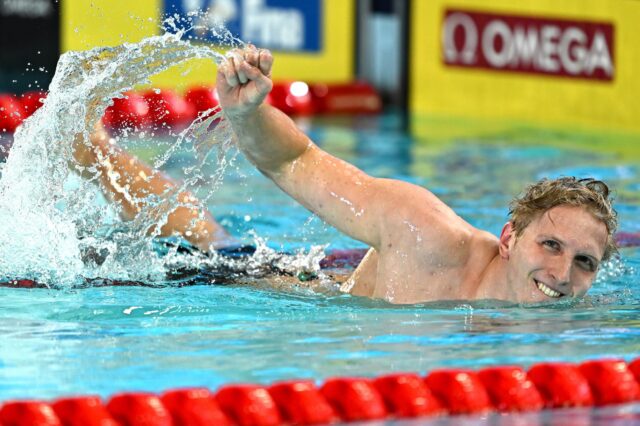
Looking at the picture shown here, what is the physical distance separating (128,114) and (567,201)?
5100 millimetres

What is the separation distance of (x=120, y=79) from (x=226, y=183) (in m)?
2.29

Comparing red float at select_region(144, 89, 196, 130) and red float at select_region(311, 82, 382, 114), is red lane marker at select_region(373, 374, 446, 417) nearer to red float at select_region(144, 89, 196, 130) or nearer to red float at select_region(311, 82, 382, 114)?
red float at select_region(144, 89, 196, 130)

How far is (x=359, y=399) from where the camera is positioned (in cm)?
248

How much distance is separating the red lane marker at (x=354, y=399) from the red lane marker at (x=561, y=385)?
1.23ft

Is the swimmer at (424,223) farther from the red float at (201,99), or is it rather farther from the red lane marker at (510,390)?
the red float at (201,99)

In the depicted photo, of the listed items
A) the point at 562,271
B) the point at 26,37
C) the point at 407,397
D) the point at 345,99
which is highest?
the point at 26,37

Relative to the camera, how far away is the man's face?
3057 mm

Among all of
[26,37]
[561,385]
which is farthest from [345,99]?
[561,385]

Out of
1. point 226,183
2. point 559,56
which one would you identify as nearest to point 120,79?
point 226,183

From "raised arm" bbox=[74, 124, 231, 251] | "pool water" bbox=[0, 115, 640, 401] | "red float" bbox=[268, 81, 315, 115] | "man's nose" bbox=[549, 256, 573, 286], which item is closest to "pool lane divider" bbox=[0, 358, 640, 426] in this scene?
"pool water" bbox=[0, 115, 640, 401]

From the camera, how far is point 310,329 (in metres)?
3.12

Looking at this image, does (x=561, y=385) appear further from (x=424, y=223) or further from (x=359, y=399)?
(x=424, y=223)

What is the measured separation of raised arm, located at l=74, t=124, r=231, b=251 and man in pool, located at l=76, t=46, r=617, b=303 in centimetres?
72

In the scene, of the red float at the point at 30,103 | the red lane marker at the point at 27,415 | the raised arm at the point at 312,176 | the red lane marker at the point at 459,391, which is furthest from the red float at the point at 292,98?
the red lane marker at the point at 27,415
